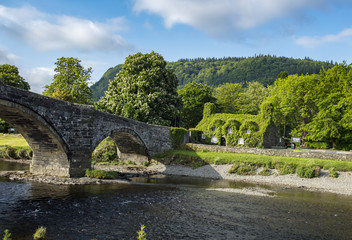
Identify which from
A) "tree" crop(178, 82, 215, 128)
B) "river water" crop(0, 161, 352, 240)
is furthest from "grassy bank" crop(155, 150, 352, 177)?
"tree" crop(178, 82, 215, 128)

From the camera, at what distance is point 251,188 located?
90.3 ft

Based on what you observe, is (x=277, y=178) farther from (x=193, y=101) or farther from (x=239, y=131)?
(x=193, y=101)

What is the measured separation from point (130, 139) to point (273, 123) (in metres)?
24.1

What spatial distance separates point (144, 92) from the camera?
4497 cm

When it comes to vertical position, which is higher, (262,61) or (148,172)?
(262,61)

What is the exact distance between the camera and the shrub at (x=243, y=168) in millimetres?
34188

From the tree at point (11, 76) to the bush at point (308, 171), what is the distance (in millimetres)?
50639

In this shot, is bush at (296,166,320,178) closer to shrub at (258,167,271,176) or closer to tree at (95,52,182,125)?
shrub at (258,167,271,176)

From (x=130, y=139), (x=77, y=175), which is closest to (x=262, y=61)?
(x=130, y=139)

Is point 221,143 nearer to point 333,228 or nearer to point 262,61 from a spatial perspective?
point 333,228

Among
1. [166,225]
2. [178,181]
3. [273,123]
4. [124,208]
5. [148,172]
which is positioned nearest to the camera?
[166,225]

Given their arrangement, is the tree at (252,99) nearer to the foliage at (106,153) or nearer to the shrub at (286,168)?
the foliage at (106,153)

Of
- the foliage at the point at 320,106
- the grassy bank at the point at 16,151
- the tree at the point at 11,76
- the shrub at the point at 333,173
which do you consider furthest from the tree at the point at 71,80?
the shrub at the point at 333,173

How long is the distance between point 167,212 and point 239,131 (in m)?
32.4
